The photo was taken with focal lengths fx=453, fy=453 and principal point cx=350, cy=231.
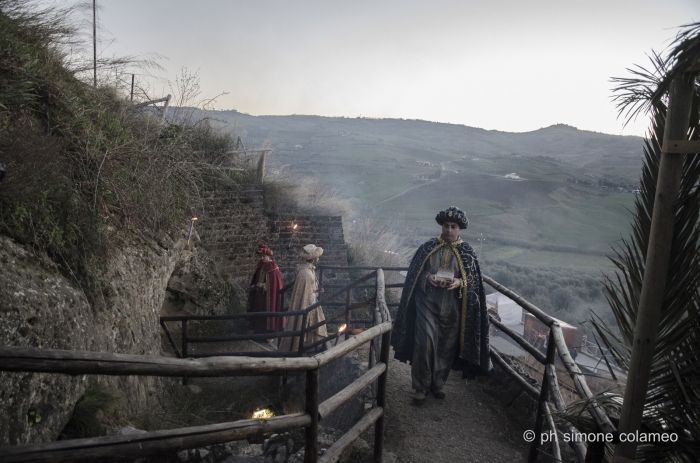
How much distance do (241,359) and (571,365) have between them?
6.84 feet

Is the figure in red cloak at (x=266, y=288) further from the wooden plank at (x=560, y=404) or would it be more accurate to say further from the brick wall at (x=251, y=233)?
the wooden plank at (x=560, y=404)

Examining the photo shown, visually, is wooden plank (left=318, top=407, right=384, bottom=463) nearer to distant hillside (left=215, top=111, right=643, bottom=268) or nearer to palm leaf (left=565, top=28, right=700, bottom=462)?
palm leaf (left=565, top=28, right=700, bottom=462)

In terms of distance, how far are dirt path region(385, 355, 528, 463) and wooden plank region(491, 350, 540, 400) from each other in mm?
520

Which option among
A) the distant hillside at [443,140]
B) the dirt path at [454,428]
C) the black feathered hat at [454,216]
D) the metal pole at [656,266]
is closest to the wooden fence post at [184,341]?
the dirt path at [454,428]

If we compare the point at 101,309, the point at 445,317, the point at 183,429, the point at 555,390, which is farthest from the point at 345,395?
the point at 101,309

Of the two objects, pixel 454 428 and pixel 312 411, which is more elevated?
pixel 312 411

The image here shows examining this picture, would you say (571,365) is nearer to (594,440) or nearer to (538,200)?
(594,440)

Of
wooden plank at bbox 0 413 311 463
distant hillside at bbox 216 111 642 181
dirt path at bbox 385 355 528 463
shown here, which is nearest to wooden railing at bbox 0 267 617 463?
wooden plank at bbox 0 413 311 463

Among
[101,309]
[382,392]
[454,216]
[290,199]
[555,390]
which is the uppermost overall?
[454,216]

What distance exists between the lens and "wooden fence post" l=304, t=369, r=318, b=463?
2287 mm

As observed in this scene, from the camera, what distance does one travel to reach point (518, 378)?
14.2 ft

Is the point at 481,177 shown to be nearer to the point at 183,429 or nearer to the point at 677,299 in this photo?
the point at 677,299

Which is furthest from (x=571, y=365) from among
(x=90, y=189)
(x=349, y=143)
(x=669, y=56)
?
(x=349, y=143)

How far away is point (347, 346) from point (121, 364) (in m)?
1.28
